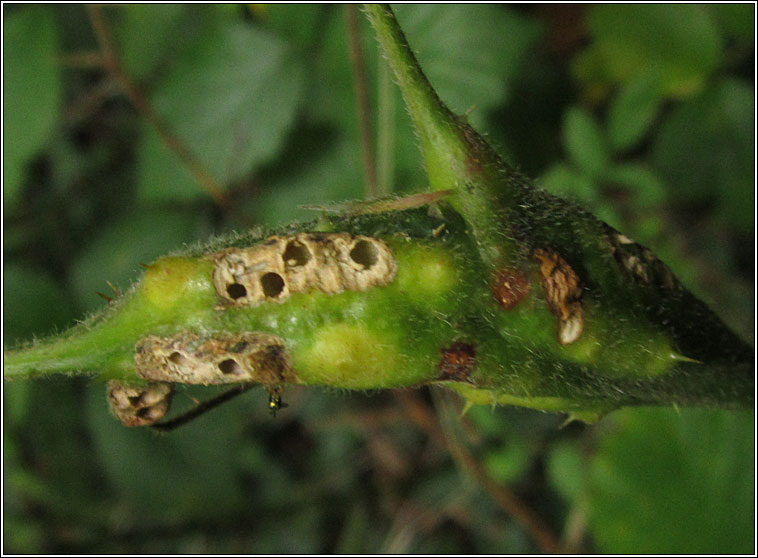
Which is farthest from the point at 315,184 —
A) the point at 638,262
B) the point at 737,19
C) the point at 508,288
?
the point at 508,288

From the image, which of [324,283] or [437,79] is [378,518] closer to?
[437,79]

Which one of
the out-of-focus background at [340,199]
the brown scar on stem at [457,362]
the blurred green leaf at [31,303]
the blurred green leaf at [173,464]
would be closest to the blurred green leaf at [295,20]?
the out-of-focus background at [340,199]

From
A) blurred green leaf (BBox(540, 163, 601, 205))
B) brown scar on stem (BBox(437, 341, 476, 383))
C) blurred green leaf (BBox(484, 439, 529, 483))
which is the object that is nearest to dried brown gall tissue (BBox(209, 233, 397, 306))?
brown scar on stem (BBox(437, 341, 476, 383))

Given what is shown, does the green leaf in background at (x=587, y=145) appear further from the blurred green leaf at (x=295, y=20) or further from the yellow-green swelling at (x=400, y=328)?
the yellow-green swelling at (x=400, y=328)

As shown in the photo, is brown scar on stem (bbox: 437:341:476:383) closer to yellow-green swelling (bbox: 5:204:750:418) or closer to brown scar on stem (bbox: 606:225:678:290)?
yellow-green swelling (bbox: 5:204:750:418)

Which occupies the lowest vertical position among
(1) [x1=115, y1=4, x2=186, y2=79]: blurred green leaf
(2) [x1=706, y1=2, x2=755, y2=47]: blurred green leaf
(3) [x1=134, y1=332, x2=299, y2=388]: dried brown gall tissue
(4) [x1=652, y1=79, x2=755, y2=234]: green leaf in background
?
(4) [x1=652, y1=79, x2=755, y2=234]: green leaf in background

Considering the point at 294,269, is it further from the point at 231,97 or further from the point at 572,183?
the point at 231,97
